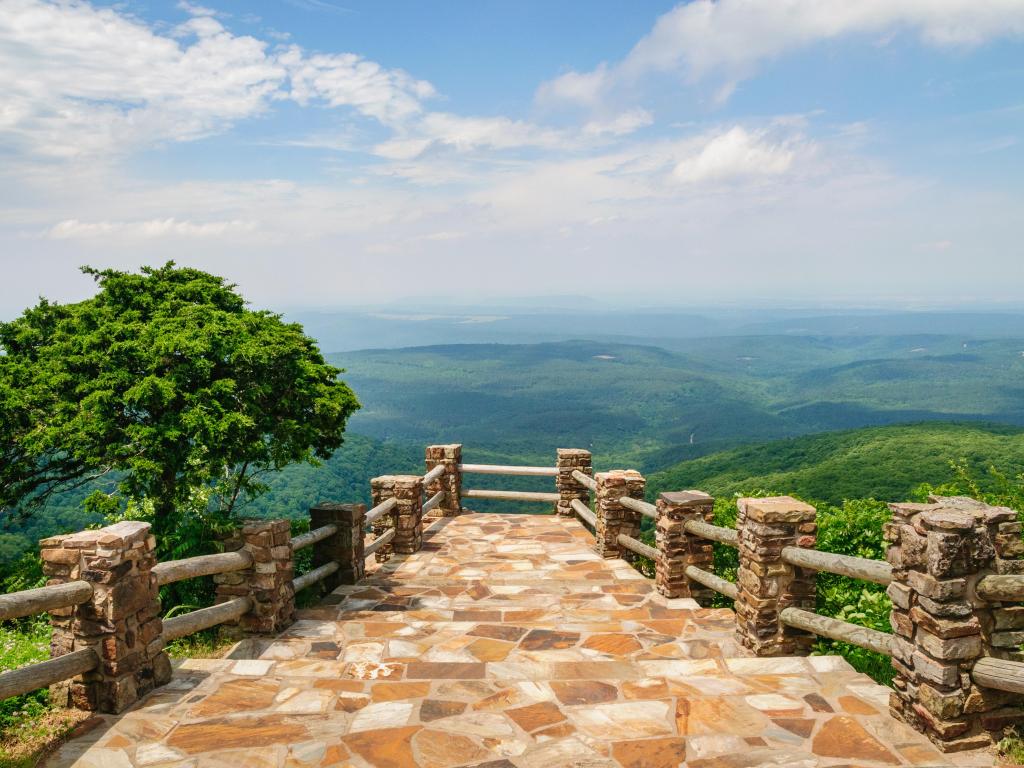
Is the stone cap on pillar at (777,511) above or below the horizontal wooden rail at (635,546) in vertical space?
above

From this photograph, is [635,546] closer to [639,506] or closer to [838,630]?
[639,506]

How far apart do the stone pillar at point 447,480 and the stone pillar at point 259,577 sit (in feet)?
21.8

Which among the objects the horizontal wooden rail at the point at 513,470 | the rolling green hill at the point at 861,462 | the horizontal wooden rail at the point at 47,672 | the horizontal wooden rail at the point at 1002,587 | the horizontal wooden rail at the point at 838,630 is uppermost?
the horizontal wooden rail at the point at 1002,587

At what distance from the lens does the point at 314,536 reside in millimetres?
7215

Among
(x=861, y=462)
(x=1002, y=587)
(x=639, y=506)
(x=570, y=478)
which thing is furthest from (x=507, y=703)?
(x=861, y=462)

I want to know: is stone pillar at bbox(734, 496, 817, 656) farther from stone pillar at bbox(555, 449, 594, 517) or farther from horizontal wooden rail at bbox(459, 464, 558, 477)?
stone pillar at bbox(555, 449, 594, 517)

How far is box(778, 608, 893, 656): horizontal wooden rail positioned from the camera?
4.28m

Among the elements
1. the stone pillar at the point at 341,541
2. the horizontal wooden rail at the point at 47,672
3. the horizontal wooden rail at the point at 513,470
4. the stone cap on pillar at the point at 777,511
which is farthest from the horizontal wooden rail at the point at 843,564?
the horizontal wooden rail at the point at 513,470

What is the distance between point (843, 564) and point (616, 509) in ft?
16.3

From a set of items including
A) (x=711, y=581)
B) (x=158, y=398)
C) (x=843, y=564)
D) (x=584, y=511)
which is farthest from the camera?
(x=584, y=511)

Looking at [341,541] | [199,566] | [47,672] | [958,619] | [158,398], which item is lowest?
[341,541]

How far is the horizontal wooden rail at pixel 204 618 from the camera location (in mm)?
4875

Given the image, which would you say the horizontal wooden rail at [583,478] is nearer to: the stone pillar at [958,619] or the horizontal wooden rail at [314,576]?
the horizontal wooden rail at [314,576]

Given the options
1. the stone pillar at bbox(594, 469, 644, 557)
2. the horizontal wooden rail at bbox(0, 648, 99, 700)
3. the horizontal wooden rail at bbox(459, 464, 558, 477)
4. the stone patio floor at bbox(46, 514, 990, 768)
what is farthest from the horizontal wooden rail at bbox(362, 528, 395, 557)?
the horizontal wooden rail at bbox(0, 648, 99, 700)
